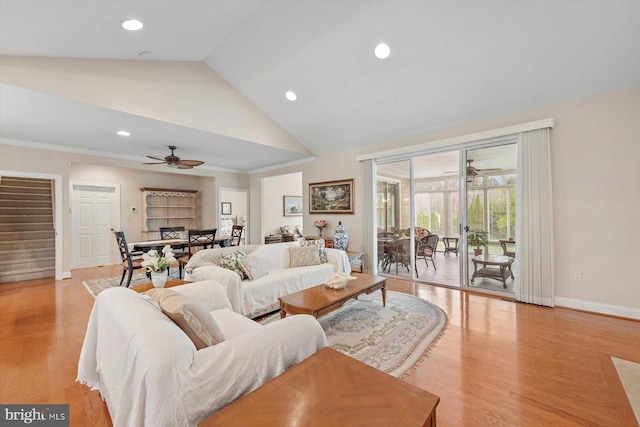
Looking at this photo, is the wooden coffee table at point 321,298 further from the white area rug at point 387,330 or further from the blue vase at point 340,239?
the blue vase at point 340,239

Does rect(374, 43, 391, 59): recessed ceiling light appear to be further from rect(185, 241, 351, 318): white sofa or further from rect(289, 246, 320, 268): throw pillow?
rect(185, 241, 351, 318): white sofa

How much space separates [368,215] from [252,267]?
2.84m

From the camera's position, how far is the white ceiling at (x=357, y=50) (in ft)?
8.61

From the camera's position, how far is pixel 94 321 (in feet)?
6.12

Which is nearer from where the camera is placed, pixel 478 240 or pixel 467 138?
pixel 467 138

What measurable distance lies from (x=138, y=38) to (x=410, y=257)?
502cm

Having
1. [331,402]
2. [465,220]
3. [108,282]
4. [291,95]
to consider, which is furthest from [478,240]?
[108,282]

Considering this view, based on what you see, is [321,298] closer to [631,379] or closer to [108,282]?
[631,379]

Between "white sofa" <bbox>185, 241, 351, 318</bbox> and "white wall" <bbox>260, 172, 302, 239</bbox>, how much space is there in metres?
4.12

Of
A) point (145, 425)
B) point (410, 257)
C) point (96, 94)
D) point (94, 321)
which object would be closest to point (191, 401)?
point (145, 425)

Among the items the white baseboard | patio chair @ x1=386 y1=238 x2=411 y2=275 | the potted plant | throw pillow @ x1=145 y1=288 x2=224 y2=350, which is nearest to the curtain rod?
the potted plant

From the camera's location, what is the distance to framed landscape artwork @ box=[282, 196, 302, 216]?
8.95 m

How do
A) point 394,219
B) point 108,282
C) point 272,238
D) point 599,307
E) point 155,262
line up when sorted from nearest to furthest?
1. point 155,262
2. point 599,307
3. point 108,282
4. point 394,219
5. point 272,238

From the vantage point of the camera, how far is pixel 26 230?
5.52 m
